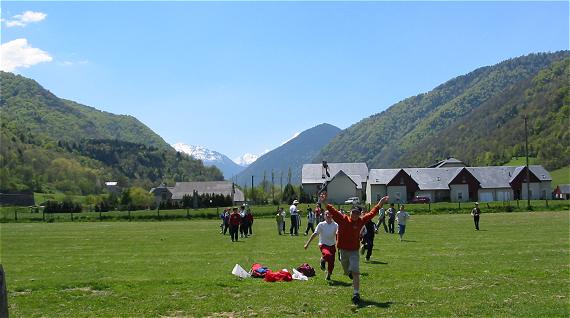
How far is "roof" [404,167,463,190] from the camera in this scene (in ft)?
350

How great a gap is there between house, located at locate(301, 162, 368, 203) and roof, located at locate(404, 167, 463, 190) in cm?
1131

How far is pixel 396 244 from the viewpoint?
1067 inches

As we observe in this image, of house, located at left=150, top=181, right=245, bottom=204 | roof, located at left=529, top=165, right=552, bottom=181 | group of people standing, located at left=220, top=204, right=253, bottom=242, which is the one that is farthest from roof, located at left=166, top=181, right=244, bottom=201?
group of people standing, located at left=220, top=204, right=253, bottom=242

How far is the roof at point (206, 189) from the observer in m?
142

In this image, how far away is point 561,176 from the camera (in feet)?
465

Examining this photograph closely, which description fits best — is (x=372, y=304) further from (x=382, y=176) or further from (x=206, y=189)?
(x=206, y=189)

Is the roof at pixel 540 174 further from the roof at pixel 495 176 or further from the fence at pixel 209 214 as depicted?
the fence at pixel 209 214

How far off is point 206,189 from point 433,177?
195 ft

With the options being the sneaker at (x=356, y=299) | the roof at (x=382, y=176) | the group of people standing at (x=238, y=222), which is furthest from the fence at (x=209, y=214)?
the sneaker at (x=356, y=299)

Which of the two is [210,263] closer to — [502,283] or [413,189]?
[502,283]

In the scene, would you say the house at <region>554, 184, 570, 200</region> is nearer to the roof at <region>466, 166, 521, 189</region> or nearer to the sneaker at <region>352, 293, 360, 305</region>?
the roof at <region>466, 166, 521, 189</region>

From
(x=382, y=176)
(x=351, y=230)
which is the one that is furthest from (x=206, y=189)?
(x=351, y=230)

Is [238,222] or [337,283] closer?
[337,283]

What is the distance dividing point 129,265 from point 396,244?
12714 millimetres
